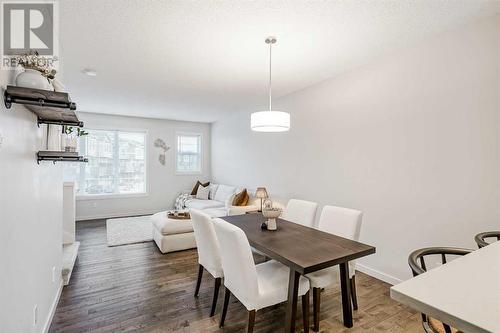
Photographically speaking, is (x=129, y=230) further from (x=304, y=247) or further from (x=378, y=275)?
(x=378, y=275)

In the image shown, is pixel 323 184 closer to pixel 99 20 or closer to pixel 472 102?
pixel 472 102

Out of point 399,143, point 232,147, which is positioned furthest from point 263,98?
point 399,143

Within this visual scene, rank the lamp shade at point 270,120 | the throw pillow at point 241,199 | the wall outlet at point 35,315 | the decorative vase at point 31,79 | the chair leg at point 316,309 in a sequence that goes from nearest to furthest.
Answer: the decorative vase at point 31,79
the wall outlet at point 35,315
the chair leg at point 316,309
the lamp shade at point 270,120
the throw pillow at point 241,199

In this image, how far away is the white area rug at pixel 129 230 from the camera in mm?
4414

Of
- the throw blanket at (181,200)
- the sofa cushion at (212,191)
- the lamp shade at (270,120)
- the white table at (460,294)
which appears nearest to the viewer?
the white table at (460,294)

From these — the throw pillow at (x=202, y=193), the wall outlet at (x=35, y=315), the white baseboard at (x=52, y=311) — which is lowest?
the white baseboard at (x=52, y=311)

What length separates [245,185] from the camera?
5.82 meters

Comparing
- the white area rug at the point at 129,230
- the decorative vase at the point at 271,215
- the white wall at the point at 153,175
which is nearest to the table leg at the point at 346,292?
the decorative vase at the point at 271,215

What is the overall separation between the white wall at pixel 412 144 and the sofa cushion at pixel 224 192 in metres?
2.11

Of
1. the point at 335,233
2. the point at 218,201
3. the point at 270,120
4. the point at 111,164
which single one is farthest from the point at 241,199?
the point at 111,164

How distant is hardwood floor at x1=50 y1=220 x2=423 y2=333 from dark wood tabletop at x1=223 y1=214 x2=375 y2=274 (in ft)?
2.36

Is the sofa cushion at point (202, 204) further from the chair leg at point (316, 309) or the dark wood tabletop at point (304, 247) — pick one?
the chair leg at point (316, 309)

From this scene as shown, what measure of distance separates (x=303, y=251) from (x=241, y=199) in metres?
3.18

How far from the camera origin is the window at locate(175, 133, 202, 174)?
723 cm
